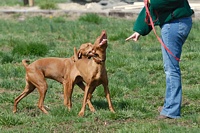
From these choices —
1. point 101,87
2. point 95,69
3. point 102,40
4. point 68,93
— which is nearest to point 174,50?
point 102,40

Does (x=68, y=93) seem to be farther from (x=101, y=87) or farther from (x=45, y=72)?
(x=101, y=87)

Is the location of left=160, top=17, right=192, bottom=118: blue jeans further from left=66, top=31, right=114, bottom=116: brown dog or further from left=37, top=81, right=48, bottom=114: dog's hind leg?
left=37, top=81, right=48, bottom=114: dog's hind leg

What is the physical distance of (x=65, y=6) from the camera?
74.4ft

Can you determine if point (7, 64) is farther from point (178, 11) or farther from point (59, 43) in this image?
point (178, 11)

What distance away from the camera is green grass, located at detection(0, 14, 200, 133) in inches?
267

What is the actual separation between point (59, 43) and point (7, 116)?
6.68 meters

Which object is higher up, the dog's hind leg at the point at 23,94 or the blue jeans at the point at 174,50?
the blue jeans at the point at 174,50

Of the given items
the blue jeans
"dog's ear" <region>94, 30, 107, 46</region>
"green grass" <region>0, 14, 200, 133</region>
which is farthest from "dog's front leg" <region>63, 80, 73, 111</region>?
the blue jeans

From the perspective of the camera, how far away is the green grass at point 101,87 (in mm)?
6789

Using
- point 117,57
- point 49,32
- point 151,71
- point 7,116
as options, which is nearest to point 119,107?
point 7,116

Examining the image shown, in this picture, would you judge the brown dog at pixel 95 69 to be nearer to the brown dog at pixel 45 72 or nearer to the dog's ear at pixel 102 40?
the dog's ear at pixel 102 40

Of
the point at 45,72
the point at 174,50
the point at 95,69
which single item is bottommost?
the point at 45,72

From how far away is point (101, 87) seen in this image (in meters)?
8.74

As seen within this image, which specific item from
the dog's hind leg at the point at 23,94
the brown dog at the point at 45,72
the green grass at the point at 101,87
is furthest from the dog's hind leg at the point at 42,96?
the dog's hind leg at the point at 23,94
